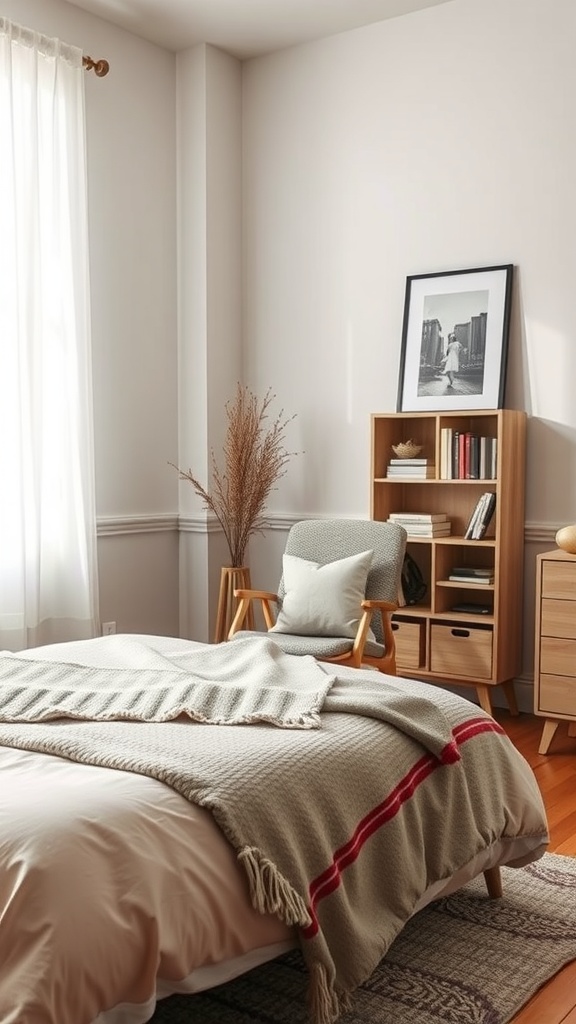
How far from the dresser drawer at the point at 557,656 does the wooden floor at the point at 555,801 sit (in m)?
0.33

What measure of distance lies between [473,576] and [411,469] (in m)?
0.56

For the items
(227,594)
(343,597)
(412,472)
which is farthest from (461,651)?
(227,594)

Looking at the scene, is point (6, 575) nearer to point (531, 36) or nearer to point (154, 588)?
point (154, 588)

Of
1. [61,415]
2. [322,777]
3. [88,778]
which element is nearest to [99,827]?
[88,778]

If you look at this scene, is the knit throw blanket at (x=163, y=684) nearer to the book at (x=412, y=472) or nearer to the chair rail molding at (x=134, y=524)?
the book at (x=412, y=472)

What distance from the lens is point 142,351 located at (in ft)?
17.4

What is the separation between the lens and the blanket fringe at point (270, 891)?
73.7 inches

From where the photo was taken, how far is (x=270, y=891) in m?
1.88

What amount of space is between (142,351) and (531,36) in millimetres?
2316

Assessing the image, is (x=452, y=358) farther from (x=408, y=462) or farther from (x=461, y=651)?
(x=461, y=651)

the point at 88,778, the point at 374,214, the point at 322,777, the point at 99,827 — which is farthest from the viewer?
the point at 374,214

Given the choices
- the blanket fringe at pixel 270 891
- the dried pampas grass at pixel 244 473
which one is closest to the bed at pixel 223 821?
the blanket fringe at pixel 270 891

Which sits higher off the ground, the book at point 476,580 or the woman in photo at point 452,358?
the woman in photo at point 452,358

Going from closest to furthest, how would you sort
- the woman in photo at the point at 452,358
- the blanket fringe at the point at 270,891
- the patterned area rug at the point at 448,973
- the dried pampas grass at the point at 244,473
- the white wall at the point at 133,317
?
the blanket fringe at the point at 270,891
the patterned area rug at the point at 448,973
the woman in photo at the point at 452,358
the white wall at the point at 133,317
the dried pampas grass at the point at 244,473
